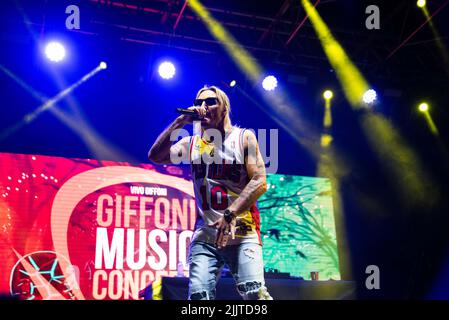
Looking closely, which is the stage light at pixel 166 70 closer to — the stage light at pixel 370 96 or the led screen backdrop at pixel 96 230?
the led screen backdrop at pixel 96 230

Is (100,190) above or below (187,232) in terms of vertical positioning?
above

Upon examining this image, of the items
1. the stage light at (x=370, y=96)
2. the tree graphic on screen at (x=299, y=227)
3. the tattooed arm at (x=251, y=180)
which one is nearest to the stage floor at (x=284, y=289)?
the tree graphic on screen at (x=299, y=227)

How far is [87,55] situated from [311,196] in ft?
15.7

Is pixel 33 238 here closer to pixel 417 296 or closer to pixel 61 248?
pixel 61 248

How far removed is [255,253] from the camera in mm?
2775

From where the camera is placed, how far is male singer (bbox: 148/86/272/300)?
2.73 m

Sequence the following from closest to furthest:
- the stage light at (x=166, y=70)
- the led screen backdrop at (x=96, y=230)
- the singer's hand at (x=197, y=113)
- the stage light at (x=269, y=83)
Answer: the singer's hand at (x=197, y=113) → the led screen backdrop at (x=96, y=230) → the stage light at (x=166, y=70) → the stage light at (x=269, y=83)

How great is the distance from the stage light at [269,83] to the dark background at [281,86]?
0.13 metres

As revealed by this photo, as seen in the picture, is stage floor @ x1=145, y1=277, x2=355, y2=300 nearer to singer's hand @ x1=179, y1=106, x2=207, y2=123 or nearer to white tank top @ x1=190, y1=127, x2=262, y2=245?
white tank top @ x1=190, y1=127, x2=262, y2=245

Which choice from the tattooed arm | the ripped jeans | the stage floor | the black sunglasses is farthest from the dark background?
the ripped jeans

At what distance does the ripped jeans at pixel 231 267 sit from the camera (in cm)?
269

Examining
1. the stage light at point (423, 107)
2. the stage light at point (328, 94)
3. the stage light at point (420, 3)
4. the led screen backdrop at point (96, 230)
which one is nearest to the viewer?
the led screen backdrop at point (96, 230)

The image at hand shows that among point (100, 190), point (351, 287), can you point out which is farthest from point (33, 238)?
point (351, 287)

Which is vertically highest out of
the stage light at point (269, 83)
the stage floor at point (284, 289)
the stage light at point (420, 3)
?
the stage light at point (420, 3)
